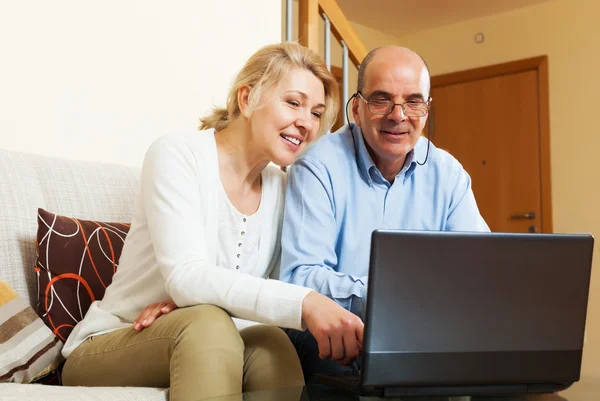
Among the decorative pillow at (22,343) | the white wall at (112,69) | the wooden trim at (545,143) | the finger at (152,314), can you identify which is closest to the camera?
the finger at (152,314)

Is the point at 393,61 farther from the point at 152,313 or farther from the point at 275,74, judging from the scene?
the point at 152,313

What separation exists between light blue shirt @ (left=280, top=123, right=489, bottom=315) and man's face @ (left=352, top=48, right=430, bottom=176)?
41 millimetres

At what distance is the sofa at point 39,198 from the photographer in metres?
1.52

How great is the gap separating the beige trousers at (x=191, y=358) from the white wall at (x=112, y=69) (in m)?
0.85

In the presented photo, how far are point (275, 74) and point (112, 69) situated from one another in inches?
33.7

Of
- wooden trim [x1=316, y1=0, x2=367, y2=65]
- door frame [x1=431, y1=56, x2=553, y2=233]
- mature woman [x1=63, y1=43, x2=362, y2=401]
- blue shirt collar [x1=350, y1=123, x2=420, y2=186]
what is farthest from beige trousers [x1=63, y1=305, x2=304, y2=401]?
door frame [x1=431, y1=56, x2=553, y2=233]

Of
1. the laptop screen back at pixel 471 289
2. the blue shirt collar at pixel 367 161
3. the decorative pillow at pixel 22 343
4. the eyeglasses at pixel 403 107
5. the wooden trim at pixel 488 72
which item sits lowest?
the decorative pillow at pixel 22 343

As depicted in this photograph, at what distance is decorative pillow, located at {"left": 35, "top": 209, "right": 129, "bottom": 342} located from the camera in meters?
1.50

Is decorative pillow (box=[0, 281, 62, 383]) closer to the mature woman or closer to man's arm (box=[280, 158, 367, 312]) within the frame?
the mature woman

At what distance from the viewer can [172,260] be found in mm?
1216

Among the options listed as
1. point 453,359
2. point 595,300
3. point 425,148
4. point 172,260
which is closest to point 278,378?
point 172,260

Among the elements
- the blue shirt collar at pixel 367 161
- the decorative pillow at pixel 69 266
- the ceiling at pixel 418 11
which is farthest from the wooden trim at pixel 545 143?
the decorative pillow at pixel 69 266

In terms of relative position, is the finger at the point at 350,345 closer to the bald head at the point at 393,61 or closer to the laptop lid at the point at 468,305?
the laptop lid at the point at 468,305

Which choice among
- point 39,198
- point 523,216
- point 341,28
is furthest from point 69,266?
point 523,216
